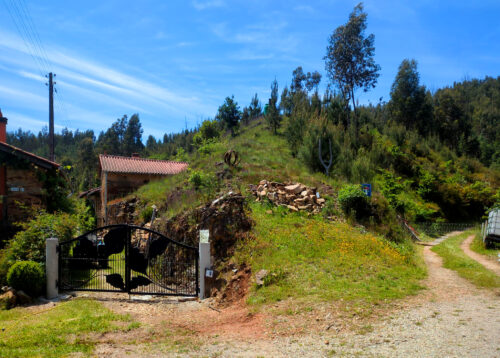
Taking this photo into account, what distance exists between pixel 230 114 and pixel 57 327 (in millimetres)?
37615

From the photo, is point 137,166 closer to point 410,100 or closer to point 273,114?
point 273,114

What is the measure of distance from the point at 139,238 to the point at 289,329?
10.4 m

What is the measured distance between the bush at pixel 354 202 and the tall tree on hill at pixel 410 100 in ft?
102

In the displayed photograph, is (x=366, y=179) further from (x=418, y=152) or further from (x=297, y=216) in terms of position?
(x=418, y=152)

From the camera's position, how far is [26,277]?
888 centimetres

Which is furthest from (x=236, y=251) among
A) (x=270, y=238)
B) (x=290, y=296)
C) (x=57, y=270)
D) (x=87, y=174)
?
(x=87, y=174)

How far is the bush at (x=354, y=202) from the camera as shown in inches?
551

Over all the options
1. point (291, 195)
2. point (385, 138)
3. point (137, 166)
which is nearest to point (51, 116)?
point (137, 166)

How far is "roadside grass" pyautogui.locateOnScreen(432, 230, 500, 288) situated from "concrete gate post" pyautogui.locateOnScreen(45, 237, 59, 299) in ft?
36.4

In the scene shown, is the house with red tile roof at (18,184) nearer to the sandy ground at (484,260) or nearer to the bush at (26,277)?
the bush at (26,277)

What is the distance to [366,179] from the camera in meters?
20.6

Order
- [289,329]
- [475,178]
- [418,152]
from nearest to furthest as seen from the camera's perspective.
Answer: [289,329]
[475,178]
[418,152]

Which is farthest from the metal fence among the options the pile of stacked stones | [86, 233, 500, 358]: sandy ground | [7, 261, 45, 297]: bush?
[7, 261, 45, 297]: bush

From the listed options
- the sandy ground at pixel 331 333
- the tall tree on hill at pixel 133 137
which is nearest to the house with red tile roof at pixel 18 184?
the sandy ground at pixel 331 333
